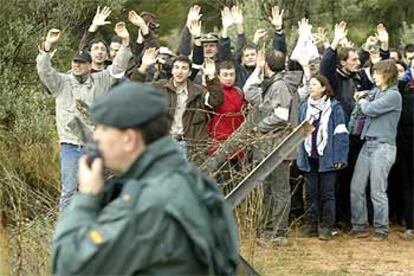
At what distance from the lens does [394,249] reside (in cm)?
993

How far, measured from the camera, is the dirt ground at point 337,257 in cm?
888

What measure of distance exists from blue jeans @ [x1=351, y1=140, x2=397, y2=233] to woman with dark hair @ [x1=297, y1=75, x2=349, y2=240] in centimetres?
29

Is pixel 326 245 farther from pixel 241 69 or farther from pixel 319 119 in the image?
pixel 241 69

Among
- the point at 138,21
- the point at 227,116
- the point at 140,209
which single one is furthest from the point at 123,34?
the point at 140,209

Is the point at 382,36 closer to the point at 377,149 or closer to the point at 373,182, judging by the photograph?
the point at 377,149

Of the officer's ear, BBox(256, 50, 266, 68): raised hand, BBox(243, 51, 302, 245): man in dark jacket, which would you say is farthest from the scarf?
the officer's ear

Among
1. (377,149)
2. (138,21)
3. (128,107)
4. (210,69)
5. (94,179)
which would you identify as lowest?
(377,149)

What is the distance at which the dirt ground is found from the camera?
29.1 ft

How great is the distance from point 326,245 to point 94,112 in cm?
667

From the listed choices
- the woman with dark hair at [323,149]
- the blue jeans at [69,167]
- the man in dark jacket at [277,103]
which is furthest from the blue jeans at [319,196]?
the blue jeans at [69,167]

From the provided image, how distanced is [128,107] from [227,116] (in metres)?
5.86

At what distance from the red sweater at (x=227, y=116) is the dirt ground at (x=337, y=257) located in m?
1.15

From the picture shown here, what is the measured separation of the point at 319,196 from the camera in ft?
33.6

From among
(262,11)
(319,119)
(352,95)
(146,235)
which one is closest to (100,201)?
(146,235)
